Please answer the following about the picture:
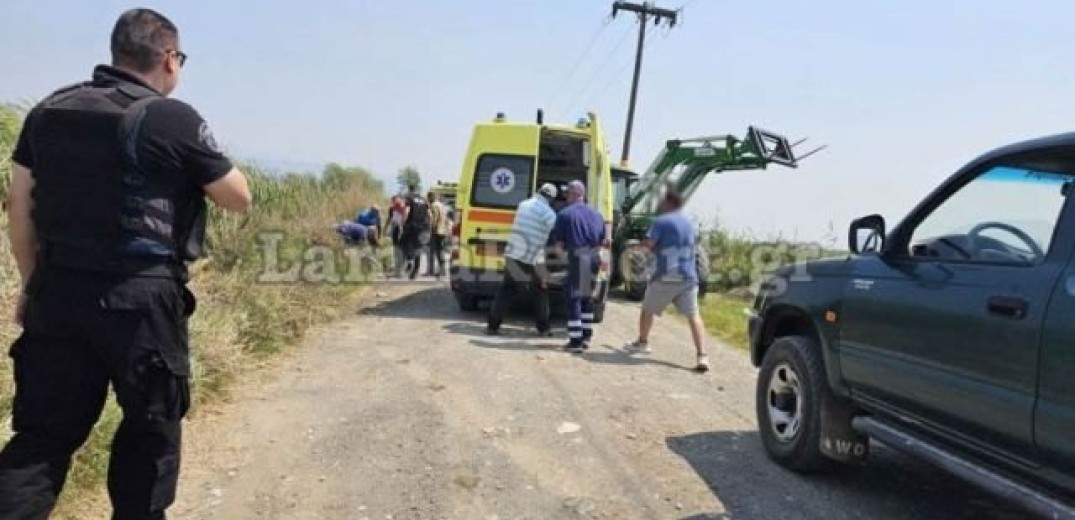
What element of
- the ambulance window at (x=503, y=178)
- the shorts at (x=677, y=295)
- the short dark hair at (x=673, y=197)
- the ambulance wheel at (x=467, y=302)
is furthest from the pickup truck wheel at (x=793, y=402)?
the ambulance wheel at (x=467, y=302)

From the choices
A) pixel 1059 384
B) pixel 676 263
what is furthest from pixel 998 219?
pixel 676 263

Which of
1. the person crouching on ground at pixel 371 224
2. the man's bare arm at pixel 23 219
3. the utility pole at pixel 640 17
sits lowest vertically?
the person crouching on ground at pixel 371 224

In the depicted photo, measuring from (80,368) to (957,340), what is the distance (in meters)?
3.28

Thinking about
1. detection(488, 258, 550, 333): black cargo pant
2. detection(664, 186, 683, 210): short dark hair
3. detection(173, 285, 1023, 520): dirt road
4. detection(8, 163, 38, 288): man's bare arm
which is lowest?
detection(173, 285, 1023, 520): dirt road

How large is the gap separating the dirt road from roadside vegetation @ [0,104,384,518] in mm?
331

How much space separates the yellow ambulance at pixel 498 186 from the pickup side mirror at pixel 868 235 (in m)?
5.46

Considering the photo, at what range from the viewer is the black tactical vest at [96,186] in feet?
8.58

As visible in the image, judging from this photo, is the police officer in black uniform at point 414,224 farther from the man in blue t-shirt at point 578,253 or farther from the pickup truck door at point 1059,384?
the pickup truck door at point 1059,384

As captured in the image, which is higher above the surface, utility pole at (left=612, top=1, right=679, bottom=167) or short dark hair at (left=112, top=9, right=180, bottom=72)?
utility pole at (left=612, top=1, right=679, bottom=167)

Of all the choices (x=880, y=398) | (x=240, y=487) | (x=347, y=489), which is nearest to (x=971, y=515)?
(x=880, y=398)

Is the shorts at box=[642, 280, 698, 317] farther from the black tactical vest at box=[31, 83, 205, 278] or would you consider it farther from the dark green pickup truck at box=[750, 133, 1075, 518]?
the black tactical vest at box=[31, 83, 205, 278]

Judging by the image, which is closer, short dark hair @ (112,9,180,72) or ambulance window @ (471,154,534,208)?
short dark hair @ (112,9,180,72)

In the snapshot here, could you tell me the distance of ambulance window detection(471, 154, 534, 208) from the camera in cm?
1024

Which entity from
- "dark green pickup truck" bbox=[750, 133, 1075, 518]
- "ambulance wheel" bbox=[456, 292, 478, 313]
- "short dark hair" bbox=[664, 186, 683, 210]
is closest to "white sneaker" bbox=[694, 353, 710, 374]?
"short dark hair" bbox=[664, 186, 683, 210]
